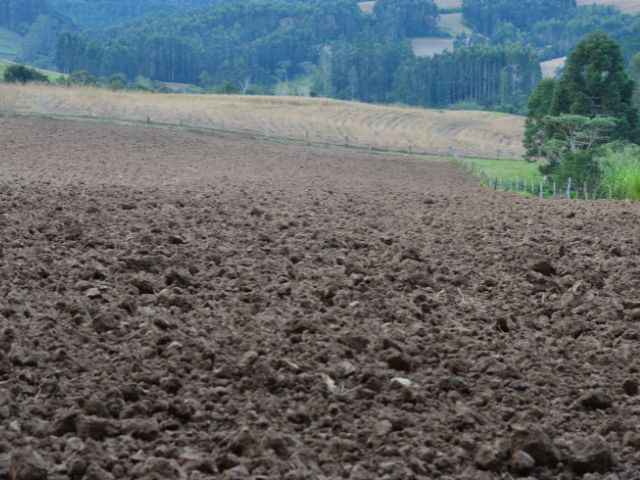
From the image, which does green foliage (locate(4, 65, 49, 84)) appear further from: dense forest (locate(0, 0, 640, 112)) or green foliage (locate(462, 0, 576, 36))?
green foliage (locate(462, 0, 576, 36))

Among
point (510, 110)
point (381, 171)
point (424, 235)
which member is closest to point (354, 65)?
point (510, 110)

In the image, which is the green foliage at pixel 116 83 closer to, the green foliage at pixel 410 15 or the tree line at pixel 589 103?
the tree line at pixel 589 103

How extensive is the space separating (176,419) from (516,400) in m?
1.73

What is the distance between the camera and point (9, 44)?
482ft

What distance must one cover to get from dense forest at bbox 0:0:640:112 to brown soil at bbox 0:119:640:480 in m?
70.5

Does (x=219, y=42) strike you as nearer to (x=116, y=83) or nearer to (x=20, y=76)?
(x=116, y=83)

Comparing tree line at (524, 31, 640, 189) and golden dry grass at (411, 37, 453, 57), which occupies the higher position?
golden dry grass at (411, 37, 453, 57)

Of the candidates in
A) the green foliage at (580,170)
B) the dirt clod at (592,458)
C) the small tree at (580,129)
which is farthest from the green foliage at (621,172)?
the dirt clod at (592,458)

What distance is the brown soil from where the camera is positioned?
12.8 ft

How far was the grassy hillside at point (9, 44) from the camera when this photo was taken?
137750mm


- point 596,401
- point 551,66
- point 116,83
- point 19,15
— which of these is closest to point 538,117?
point 596,401

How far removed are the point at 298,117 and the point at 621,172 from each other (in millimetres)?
36554

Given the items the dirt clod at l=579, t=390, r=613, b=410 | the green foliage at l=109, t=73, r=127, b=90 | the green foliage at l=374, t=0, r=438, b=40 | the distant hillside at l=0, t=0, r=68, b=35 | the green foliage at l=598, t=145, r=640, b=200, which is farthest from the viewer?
the green foliage at l=374, t=0, r=438, b=40

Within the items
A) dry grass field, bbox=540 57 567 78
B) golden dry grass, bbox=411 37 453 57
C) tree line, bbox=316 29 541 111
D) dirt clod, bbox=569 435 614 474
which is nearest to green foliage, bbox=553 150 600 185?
Result: dirt clod, bbox=569 435 614 474
